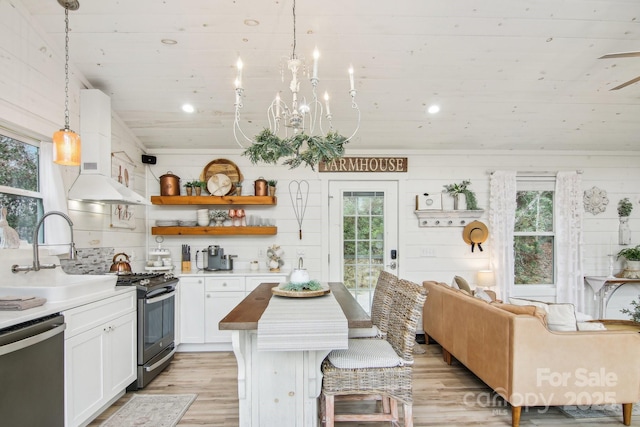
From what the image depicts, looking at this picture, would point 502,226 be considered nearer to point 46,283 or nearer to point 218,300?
point 218,300

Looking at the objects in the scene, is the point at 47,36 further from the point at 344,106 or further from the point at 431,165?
the point at 431,165

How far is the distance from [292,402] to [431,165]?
352cm

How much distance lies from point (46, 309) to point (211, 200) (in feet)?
8.09

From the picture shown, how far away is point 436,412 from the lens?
9.50 feet

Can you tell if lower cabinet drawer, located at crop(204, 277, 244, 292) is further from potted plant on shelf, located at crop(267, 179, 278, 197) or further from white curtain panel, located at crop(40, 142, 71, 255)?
white curtain panel, located at crop(40, 142, 71, 255)

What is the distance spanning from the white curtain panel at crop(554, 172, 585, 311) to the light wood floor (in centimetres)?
207

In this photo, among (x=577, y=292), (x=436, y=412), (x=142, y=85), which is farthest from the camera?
(x=577, y=292)

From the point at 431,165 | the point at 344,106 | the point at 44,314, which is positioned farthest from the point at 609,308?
the point at 44,314

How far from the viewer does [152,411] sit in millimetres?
2934

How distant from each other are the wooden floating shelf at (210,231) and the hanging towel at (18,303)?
2.28 metres

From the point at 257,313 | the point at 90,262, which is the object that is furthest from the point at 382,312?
the point at 90,262

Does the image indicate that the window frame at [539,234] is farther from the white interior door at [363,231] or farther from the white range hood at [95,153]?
the white range hood at [95,153]

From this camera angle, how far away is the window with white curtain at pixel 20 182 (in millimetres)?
2746

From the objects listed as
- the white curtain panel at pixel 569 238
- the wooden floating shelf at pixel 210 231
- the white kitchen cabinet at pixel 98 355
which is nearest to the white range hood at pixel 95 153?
the white kitchen cabinet at pixel 98 355
